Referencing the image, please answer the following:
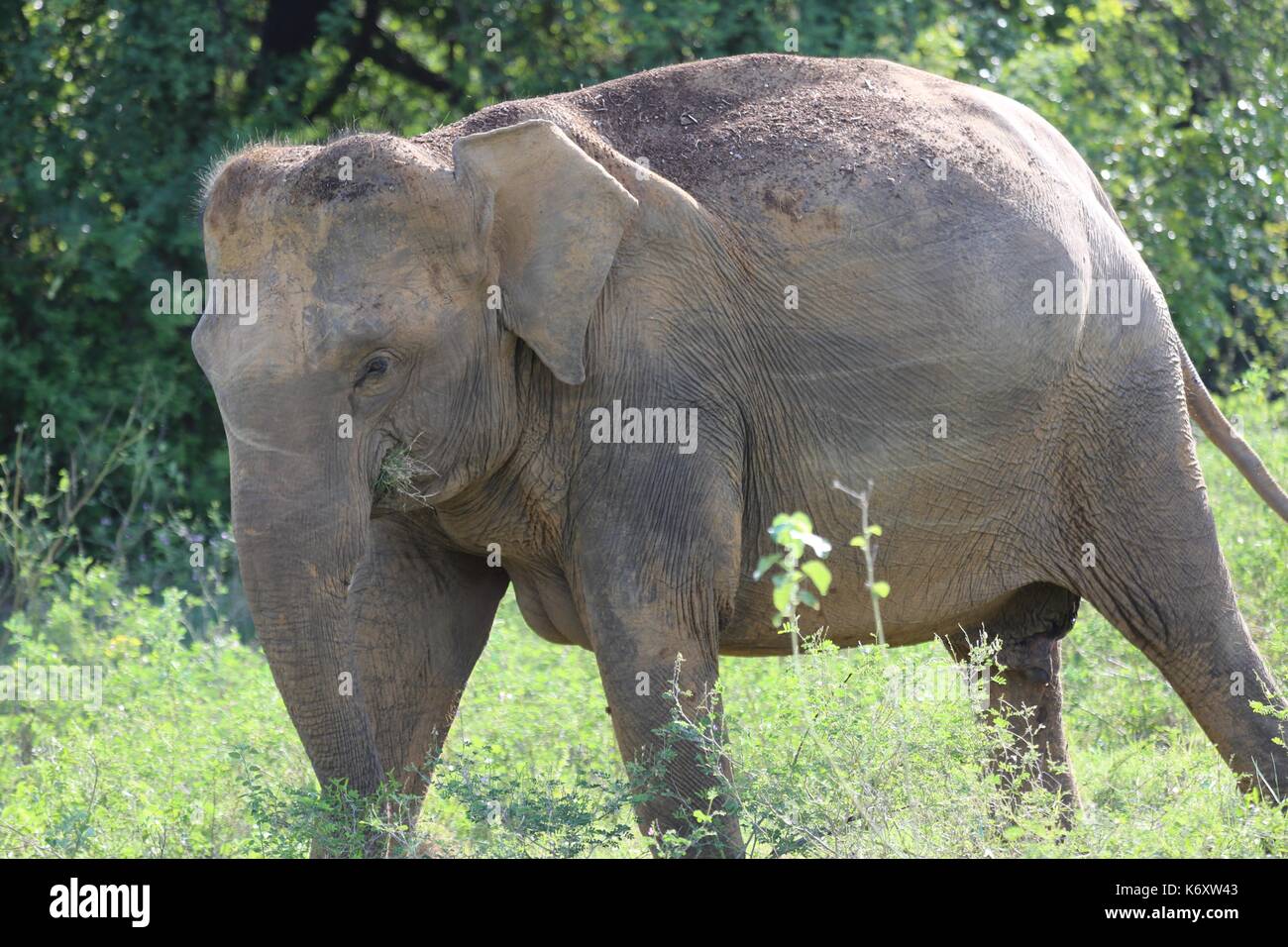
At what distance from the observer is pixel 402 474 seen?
5.23m

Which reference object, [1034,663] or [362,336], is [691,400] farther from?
[1034,663]

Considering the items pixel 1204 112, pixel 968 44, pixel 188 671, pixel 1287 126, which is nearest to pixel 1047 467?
pixel 188 671

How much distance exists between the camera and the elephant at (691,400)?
5.09 metres

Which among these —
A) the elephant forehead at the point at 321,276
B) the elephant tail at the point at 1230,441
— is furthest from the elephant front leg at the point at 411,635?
the elephant tail at the point at 1230,441

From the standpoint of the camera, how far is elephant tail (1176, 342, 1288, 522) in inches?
254

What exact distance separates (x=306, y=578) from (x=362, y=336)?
0.66 metres

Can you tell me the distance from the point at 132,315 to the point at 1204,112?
805 centimetres

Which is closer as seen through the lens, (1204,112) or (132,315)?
(132,315)

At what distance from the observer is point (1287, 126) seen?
1345 centimetres

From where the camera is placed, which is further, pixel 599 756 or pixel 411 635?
pixel 599 756

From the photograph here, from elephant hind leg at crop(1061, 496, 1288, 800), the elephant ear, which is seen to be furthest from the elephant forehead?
elephant hind leg at crop(1061, 496, 1288, 800)

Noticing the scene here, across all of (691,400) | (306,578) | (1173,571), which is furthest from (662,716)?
(1173,571)

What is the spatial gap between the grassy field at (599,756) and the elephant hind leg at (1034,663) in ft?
0.75
